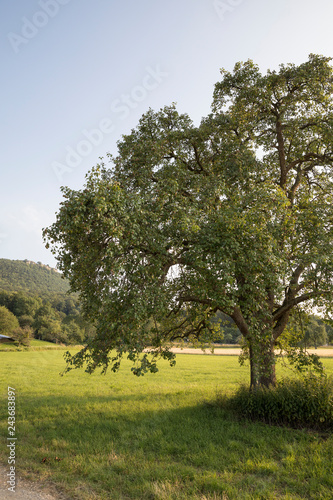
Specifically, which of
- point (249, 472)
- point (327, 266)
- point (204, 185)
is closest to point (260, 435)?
point (249, 472)

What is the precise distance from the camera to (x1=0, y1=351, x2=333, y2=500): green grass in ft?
20.9

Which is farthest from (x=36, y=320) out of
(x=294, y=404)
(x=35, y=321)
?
(x=294, y=404)

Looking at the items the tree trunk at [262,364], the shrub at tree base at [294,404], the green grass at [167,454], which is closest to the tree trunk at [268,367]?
the tree trunk at [262,364]

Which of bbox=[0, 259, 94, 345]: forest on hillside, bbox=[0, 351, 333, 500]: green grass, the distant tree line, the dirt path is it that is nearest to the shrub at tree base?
bbox=[0, 351, 333, 500]: green grass

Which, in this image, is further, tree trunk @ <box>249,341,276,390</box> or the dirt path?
tree trunk @ <box>249,341,276,390</box>

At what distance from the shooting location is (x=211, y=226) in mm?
9867

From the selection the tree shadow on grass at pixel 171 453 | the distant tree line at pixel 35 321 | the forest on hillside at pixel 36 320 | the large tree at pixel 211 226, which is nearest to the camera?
the tree shadow on grass at pixel 171 453

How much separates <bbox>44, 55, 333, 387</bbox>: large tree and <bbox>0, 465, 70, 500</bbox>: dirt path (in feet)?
10.1

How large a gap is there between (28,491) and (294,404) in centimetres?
842

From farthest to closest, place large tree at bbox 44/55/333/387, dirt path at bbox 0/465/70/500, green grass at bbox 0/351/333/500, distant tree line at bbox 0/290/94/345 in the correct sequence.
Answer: distant tree line at bbox 0/290/94/345, large tree at bbox 44/55/333/387, green grass at bbox 0/351/333/500, dirt path at bbox 0/465/70/500

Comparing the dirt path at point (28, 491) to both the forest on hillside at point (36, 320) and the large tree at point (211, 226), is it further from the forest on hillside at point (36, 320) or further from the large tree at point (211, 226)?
the forest on hillside at point (36, 320)

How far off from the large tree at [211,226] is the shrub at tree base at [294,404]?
86cm

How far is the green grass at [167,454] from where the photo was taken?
251 inches

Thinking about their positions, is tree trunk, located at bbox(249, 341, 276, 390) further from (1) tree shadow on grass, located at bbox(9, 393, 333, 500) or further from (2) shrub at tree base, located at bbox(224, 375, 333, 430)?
(1) tree shadow on grass, located at bbox(9, 393, 333, 500)
